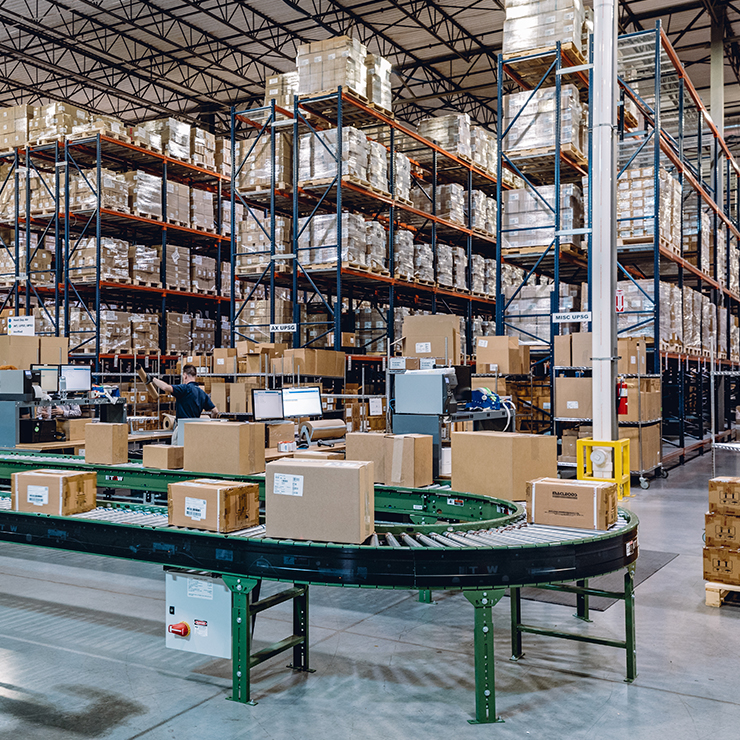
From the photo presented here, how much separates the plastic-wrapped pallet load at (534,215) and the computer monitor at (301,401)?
4.77 meters

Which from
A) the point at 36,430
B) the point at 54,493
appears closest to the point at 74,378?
the point at 36,430

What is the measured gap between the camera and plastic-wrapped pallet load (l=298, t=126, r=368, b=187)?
11.6 m

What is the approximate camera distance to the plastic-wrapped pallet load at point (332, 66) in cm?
1152

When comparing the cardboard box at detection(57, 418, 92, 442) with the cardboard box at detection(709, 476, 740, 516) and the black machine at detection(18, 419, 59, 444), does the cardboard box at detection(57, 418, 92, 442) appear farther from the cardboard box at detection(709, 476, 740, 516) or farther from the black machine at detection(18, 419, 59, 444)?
the cardboard box at detection(709, 476, 740, 516)

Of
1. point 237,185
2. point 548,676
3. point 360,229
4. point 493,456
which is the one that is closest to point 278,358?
point 360,229

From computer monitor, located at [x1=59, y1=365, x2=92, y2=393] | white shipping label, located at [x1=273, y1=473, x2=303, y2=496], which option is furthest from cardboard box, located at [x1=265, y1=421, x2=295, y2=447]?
white shipping label, located at [x1=273, y1=473, x2=303, y2=496]

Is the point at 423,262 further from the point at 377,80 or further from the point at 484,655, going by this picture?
the point at 484,655

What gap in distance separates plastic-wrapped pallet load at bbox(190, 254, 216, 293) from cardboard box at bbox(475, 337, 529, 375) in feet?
20.1

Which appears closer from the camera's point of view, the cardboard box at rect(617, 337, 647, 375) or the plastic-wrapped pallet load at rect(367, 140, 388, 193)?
the cardboard box at rect(617, 337, 647, 375)

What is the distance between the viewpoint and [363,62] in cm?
1195

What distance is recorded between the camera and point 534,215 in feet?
38.6

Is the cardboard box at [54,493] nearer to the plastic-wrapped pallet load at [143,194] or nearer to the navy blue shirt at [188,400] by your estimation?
the navy blue shirt at [188,400]

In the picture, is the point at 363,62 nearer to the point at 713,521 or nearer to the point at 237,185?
the point at 237,185

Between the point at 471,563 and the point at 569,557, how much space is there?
432 millimetres
